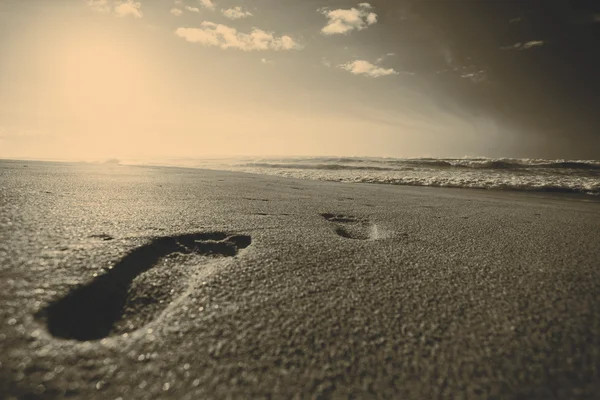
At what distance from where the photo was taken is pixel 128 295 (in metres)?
0.80

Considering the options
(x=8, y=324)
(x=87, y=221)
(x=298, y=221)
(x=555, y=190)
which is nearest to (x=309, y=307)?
(x=8, y=324)

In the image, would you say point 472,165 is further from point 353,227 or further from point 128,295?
point 128,295

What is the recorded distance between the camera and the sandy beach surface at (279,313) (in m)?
0.57

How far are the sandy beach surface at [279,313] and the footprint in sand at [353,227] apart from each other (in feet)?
0.49

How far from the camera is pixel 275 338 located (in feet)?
2.24

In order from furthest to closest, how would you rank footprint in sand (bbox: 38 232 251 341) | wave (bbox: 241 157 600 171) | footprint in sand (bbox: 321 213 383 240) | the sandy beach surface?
wave (bbox: 241 157 600 171), footprint in sand (bbox: 321 213 383 240), footprint in sand (bbox: 38 232 251 341), the sandy beach surface

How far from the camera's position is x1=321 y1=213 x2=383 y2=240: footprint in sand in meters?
1.55

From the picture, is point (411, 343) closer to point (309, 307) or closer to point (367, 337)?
point (367, 337)

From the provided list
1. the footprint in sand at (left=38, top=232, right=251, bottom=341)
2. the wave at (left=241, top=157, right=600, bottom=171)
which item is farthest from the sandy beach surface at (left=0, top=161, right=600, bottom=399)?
the wave at (left=241, top=157, right=600, bottom=171)

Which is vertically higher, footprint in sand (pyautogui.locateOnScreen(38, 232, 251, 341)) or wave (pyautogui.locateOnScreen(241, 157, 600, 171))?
wave (pyautogui.locateOnScreen(241, 157, 600, 171))

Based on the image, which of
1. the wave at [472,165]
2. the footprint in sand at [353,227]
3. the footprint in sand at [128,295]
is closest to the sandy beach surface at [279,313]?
the footprint in sand at [128,295]

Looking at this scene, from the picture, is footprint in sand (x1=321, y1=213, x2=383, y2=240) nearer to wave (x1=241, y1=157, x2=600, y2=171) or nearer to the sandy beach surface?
the sandy beach surface

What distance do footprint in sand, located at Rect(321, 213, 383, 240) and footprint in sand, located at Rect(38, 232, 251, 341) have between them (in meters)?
0.72

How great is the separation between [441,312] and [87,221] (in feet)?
4.68
